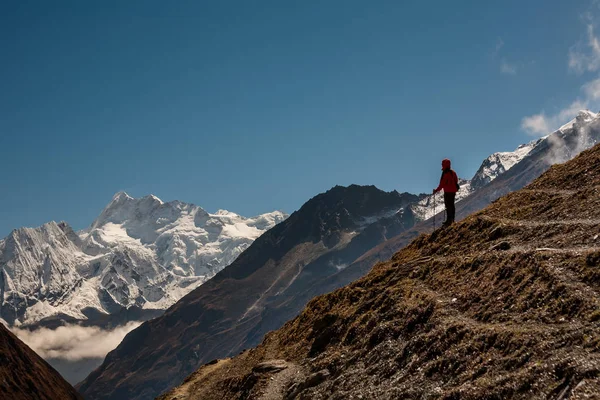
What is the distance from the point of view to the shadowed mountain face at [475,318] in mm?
18922

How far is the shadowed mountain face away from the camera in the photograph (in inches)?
745

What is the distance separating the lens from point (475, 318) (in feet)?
79.2

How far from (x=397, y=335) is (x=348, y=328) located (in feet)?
17.4

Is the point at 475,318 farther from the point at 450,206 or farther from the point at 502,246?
the point at 450,206

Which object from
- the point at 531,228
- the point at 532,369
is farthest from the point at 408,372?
the point at 531,228

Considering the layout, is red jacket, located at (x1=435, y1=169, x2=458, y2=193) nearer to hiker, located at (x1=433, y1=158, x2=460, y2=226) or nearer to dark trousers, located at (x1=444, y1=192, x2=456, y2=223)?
hiker, located at (x1=433, y1=158, x2=460, y2=226)

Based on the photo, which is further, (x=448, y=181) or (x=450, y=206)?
(x=450, y=206)

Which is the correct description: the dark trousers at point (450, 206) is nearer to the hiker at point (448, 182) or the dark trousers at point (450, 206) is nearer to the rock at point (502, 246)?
the hiker at point (448, 182)

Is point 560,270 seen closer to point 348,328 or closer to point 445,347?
point 445,347

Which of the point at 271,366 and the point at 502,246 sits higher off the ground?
the point at 502,246

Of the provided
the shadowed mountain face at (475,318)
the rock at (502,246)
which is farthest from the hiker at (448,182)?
the rock at (502,246)

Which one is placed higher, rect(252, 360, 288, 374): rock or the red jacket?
the red jacket

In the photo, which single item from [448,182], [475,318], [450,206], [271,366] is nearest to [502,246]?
[475,318]

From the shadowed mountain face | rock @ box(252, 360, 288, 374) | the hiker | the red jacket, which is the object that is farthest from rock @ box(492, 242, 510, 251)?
rock @ box(252, 360, 288, 374)
